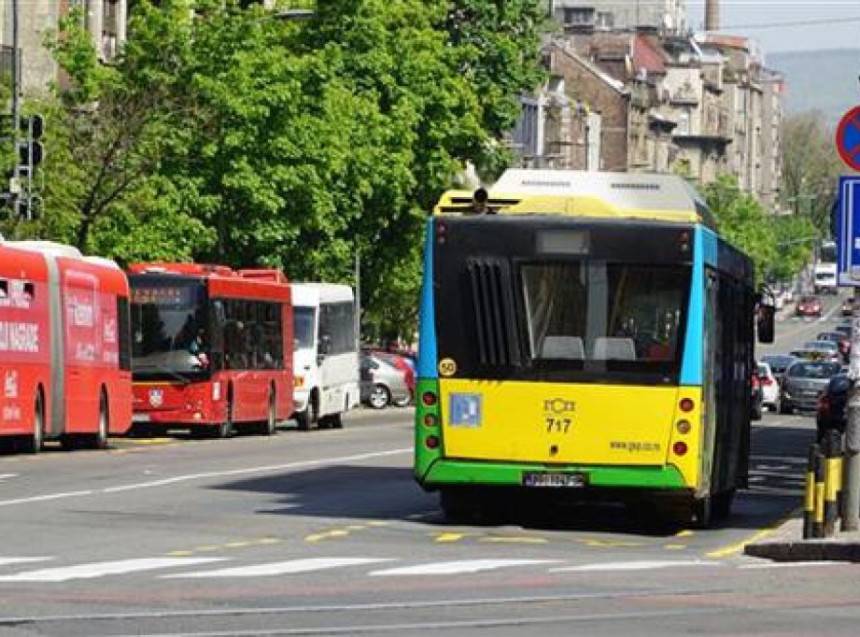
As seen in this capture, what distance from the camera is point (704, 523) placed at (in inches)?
1081

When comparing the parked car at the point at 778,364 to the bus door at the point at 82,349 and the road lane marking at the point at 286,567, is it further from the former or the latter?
the road lane marking at the point at 286,567

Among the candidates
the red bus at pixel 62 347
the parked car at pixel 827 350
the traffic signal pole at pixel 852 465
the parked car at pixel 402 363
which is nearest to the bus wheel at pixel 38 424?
the red bus at pixel 62 347

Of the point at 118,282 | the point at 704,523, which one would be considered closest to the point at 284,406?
the point at 118,282

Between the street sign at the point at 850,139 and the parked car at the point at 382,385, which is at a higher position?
the street sign at the point at 850,139

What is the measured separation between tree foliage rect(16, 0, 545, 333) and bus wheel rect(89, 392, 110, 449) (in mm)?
12861

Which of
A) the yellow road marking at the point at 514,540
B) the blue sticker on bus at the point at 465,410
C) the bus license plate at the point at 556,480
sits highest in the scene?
the blue sticker on bus at the point at 465,410

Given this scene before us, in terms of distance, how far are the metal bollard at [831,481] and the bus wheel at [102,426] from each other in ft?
71.9

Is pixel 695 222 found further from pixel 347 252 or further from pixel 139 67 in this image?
pixel 347 252

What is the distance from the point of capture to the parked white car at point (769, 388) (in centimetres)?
8585

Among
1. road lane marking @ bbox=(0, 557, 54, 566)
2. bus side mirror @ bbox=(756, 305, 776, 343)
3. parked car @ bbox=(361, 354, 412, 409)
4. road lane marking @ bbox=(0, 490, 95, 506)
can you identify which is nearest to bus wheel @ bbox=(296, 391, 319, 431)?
parked car @ bbox=(361, 354, 412, 409)

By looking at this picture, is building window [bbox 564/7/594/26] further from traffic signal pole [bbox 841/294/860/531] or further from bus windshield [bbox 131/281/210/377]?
traffic signal pole [bbox 841/294/860/531]

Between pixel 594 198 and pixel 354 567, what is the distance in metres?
6.59

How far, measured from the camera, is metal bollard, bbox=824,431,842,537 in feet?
74.2

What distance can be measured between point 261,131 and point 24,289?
25.0 m
